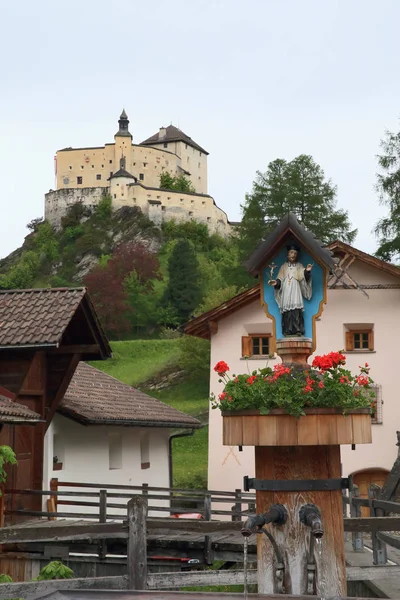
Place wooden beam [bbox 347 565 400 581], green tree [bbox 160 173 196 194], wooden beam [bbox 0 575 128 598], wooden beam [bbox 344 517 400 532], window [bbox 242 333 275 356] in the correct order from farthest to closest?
green tree [bbox 160 173 196 194] < window [bbox 242 333 275 356] < wooden beam [bbox 344 517 400 532] < wooden beam [bbox 347 565 400 581] < wooden beam [bbox 0 575 128 598]

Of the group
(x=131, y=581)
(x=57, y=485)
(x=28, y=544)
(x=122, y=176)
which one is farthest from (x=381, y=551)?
(x=122, y=176)

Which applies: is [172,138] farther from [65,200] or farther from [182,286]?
[182,286]

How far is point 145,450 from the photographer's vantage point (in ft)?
81.4

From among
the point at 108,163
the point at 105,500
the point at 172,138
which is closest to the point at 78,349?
the point at 105,500

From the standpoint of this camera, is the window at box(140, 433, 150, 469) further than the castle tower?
No

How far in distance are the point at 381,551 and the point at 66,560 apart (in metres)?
5.70

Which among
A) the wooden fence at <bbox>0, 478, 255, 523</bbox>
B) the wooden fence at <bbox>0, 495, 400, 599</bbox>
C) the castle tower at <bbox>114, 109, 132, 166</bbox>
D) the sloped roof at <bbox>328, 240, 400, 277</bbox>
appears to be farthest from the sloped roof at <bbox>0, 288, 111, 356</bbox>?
the castle tower at <bbox>114, 109, 132, 166</bbox>

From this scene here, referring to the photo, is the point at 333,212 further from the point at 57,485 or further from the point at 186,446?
the point at 57,485

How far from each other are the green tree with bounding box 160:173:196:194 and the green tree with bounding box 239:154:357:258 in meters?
63.2

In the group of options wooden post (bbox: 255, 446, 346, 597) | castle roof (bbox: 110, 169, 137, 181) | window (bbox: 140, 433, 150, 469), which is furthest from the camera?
castle roof (bbox: 110, 169, 137, 181)

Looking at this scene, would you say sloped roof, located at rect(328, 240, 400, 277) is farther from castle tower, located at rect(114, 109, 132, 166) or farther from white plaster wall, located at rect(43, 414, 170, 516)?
castle tower, located at rect(114, 109, 132, 166)

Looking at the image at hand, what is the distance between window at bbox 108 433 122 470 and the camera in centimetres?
2303

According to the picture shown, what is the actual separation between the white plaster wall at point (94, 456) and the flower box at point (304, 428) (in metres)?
10.8

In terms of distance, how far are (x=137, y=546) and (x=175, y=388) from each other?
49.6 m
